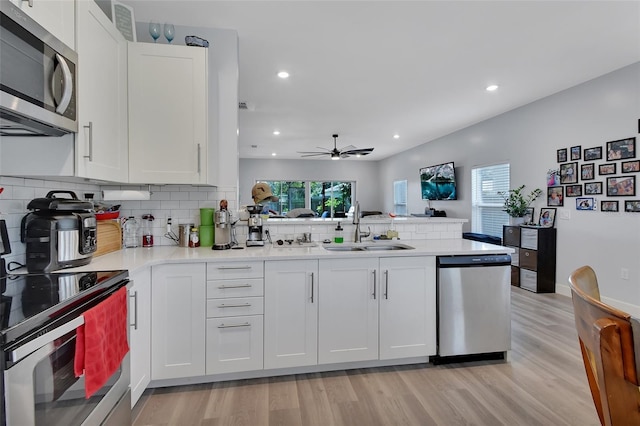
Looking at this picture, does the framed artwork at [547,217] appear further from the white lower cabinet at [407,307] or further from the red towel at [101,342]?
the red towel at [101,342]

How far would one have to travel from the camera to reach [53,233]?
63.0 inches

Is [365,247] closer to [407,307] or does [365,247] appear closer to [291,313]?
[407,307]

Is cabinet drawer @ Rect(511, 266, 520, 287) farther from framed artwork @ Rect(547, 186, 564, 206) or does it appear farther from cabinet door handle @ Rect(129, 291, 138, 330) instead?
cabinet door handle @ Rect(129, 291, 138, 330)

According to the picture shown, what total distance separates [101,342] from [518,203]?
520 cm

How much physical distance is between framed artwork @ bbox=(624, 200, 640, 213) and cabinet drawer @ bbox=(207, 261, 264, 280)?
3912 millimetres

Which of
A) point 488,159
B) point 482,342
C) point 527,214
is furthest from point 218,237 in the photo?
point 488,159

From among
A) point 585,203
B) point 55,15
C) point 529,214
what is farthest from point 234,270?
point 529,214

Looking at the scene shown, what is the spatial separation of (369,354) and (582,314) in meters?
1.76

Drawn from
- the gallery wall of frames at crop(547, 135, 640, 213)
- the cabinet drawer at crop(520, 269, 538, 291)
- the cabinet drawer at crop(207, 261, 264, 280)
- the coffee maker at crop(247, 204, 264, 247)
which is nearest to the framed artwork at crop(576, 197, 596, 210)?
the gallery wall of frames at crop(547, 135, 640, 213)

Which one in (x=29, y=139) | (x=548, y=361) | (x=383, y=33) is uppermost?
(x=383, y=33)

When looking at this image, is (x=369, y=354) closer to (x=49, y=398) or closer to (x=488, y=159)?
(x=49, y=398)

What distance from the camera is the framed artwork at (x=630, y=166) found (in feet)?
11.0

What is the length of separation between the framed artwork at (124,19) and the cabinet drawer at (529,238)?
491 cm

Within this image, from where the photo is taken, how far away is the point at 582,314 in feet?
2.44
